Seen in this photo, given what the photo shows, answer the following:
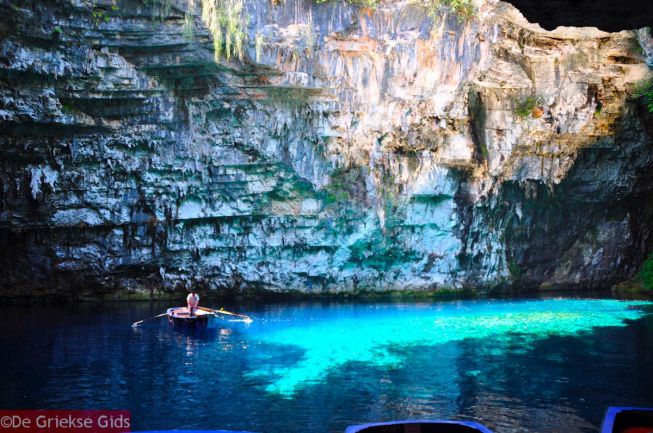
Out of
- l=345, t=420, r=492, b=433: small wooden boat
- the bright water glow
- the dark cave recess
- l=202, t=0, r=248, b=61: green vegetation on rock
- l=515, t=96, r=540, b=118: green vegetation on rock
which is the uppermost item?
l=202, t=0, r=248, b=61: green vegetation on rock

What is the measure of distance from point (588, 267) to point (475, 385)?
22114 mm

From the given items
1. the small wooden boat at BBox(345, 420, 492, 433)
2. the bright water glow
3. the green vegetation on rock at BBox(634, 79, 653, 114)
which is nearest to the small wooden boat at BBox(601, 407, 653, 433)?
the small wooden boat at BBox(345, 420, 492, 433)

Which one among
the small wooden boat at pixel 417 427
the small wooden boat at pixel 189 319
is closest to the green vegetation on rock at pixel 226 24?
the small wooden boat at pixel 189 319

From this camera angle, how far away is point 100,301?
27.2 metres

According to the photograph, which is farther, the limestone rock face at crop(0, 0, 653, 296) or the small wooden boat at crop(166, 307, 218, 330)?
the limestone rock face at crop(0, 0, 653, 296)

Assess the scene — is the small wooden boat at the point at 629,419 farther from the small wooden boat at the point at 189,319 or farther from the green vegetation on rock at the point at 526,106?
the green vegetation on rock at the point at 526,106

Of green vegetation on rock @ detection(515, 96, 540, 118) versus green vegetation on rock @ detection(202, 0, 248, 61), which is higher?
green vegetation on rock @ detection(202, 0, 248, 61)

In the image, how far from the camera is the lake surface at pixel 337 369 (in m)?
9.59

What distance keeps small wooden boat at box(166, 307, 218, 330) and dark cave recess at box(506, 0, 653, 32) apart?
1526 cm

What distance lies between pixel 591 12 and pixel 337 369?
9.35m

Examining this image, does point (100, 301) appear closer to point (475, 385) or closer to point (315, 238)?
point (315, 238)

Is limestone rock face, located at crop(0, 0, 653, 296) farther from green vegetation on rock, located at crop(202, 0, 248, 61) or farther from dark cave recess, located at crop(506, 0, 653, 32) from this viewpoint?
dark cave recess, located at crop(506, 0, 653, 32)

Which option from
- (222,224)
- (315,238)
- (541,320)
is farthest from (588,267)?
(222,224)

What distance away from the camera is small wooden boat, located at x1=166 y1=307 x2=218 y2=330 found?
18578 millimetres
